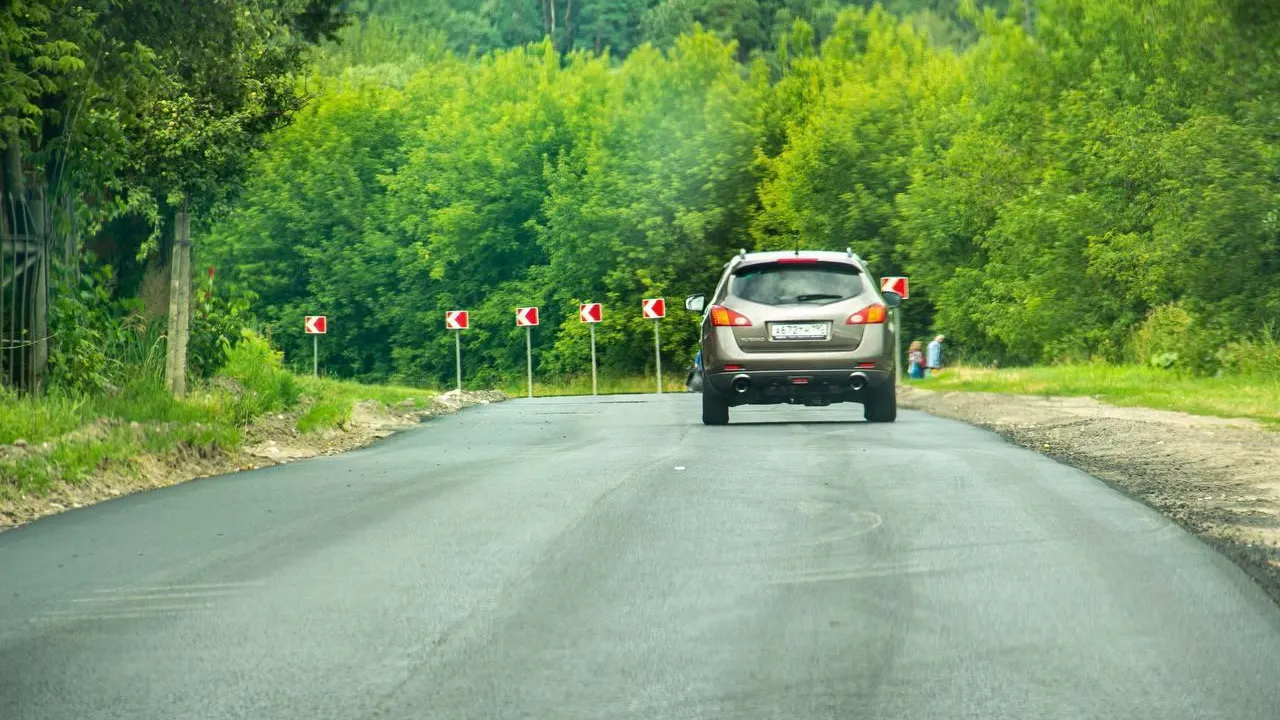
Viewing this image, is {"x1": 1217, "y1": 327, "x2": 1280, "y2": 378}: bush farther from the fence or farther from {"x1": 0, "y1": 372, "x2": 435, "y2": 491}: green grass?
the fence

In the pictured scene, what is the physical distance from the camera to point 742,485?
1364 cm

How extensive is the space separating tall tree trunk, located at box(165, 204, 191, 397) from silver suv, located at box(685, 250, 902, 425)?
5635 mm

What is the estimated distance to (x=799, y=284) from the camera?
835 inches

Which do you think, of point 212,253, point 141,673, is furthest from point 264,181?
point 141,673

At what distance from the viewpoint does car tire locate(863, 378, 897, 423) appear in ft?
72.7

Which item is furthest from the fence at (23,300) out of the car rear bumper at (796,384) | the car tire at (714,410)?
the car tire at (714,410)

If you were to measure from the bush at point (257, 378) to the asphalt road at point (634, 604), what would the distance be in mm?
6629

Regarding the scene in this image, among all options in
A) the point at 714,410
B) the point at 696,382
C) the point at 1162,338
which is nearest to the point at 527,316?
the point at 696,382

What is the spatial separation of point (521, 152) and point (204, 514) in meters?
60.2

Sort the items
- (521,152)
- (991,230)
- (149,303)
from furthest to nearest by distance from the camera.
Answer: (521,152) → (991,230) → (149,303)

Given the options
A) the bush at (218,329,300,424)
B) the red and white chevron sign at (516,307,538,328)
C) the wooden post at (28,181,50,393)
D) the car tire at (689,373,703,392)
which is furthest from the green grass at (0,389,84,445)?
the red and white chevron sign at (516,307,538,328)

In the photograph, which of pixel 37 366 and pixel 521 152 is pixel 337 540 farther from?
pixel 521 152

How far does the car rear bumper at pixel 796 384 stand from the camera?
21.1 metres

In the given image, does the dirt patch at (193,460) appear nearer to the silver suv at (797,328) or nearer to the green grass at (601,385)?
the silver suv at (797,328)
